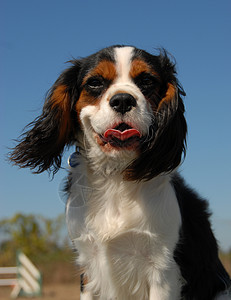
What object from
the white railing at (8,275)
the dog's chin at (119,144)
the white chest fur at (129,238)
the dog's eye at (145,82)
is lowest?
the white chest fur at (129,238)

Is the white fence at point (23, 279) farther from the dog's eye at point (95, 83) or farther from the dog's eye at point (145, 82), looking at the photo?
the dog's eye at point (145, 82)

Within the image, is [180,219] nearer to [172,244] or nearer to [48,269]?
[172,244]

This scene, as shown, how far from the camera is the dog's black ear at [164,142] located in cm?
300

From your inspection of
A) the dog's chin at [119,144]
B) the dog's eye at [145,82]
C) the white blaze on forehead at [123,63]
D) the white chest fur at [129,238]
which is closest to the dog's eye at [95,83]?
the white blaze on forehead at [123,63]

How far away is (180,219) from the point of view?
314 cm

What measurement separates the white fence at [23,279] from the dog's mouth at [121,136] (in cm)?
864

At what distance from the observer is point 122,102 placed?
273 cm

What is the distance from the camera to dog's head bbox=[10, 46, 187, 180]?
2.83 meters

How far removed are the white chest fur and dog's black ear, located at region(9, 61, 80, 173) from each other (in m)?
0.46

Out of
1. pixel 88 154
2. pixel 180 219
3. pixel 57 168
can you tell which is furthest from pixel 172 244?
pixel 57 168

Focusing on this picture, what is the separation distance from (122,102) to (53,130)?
818 mm

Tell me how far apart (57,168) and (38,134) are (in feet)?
1.07

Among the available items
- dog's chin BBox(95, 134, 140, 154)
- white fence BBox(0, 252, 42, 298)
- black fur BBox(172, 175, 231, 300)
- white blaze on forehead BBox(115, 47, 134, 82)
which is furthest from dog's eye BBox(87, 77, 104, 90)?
white fence BBox(0, 252, 42, 298)

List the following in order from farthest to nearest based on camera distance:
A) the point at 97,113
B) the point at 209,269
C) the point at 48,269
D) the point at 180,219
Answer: the point at 48,269 < the point at 209,269 < the point at 180,219 < the point at 97,113
